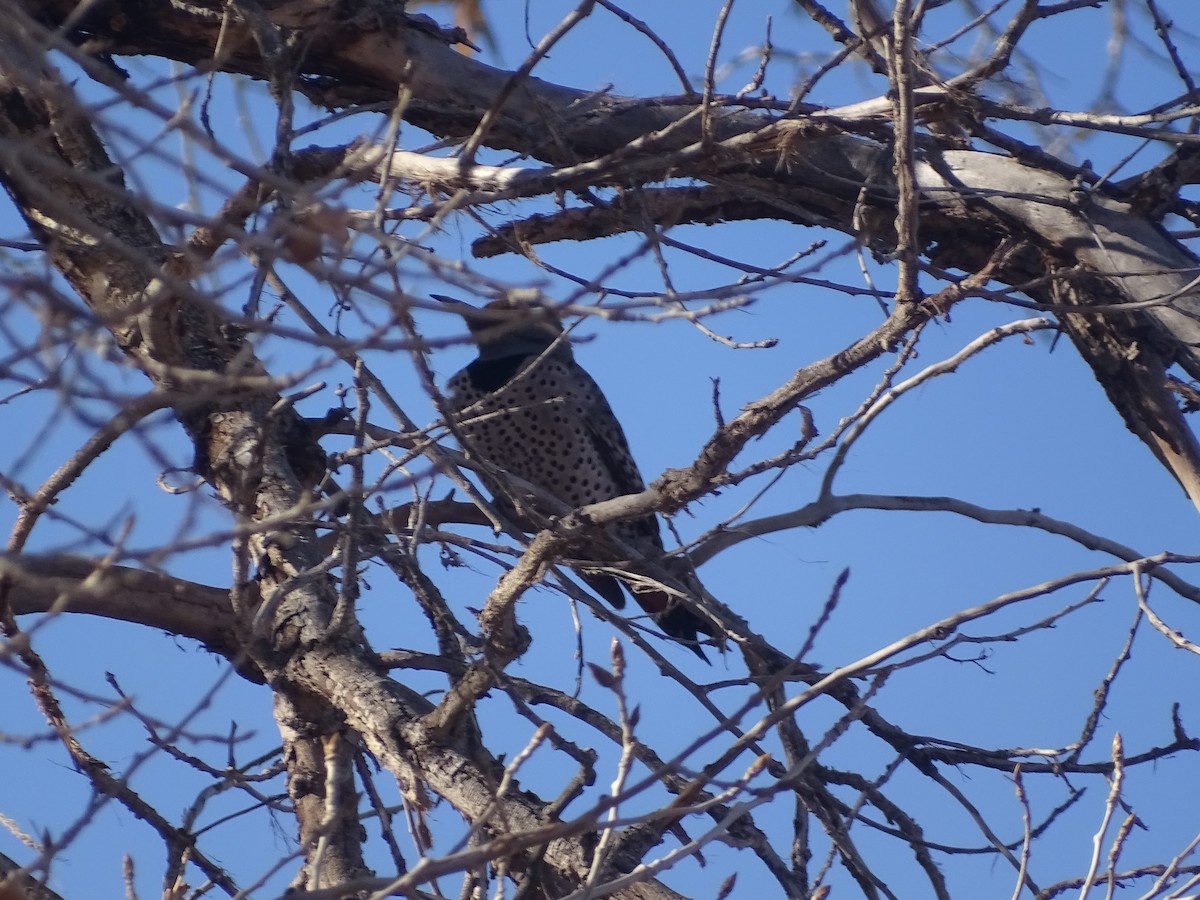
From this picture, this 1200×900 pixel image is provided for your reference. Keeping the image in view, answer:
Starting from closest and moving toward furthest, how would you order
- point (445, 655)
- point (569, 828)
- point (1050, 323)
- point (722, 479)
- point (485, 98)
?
point (569, 828)
point (1050, 323)
point (722, 479)
point (445, 655)
point (485, 98)

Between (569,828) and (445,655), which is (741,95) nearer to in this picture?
(445,655)

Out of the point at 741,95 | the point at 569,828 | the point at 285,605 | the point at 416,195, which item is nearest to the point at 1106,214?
the point at 741,95

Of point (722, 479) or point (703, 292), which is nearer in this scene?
point (703, 292)

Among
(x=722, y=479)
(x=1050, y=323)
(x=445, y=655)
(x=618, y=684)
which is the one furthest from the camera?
(x=445, y=655)

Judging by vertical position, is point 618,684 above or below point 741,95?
below

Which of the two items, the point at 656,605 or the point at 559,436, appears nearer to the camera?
the point at 656,605

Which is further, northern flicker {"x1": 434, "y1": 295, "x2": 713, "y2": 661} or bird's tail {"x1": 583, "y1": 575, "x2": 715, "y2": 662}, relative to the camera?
northern flicker {"x1": 434, "y1": 295, "x2": 713, "y2": 661}

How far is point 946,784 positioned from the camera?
113 inches

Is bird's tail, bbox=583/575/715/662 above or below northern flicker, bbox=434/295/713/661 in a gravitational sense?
below

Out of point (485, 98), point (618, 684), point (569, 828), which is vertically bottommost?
point (569, 828)

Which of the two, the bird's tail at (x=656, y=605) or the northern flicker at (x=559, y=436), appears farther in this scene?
Answer: the northern flicker at (x=559, y=436)

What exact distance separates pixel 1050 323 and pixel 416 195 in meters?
1.61

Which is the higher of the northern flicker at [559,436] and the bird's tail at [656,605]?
the northern flicker at [559,436]

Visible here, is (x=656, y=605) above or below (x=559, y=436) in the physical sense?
below
